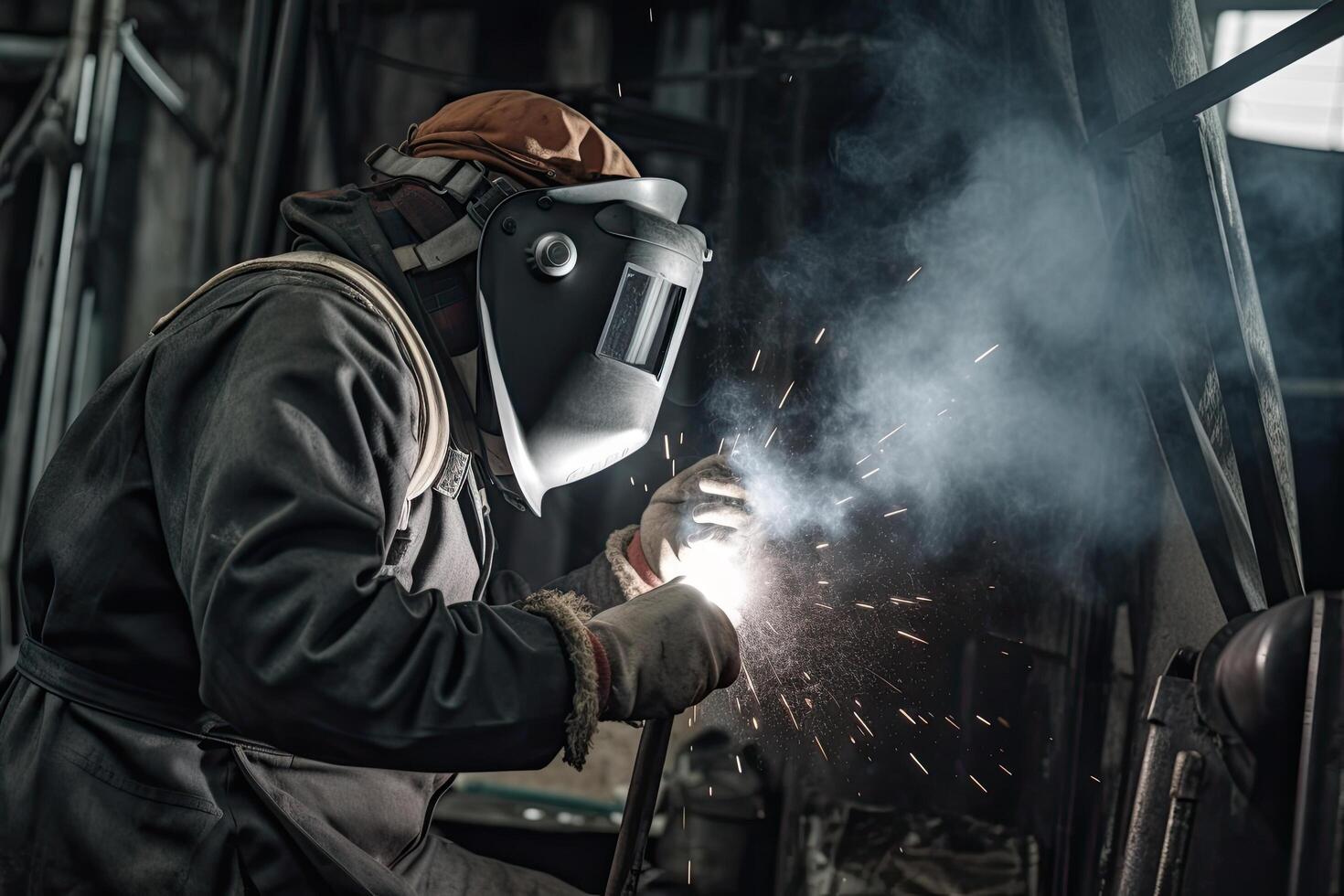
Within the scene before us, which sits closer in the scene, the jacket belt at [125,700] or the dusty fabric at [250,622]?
the dusty fabric at [250,622]

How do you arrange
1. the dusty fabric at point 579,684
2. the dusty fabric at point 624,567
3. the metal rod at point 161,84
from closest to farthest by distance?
the dusty fabric at point 579,684 → the dusty fabric at point 624,567 → the metal rod at point 161,84

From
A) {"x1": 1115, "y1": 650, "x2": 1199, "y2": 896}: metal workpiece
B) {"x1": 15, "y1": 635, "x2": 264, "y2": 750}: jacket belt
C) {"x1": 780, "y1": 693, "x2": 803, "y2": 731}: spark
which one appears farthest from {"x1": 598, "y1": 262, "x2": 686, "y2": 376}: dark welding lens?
{"x1": 780, "y1": 693, "x2": 803, "y2": 731}: spark

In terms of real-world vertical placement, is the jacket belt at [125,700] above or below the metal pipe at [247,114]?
below

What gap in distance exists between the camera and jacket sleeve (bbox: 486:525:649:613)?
215 centimetres

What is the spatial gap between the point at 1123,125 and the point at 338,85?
8.18ft

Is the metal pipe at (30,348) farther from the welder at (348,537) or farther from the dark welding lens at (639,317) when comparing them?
the dark welding lens at (639,317)

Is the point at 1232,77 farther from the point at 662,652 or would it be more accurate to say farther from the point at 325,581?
the point at 325,581

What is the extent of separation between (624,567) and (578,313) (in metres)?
0.72

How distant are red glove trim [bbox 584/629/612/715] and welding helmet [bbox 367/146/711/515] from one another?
14.8 inches

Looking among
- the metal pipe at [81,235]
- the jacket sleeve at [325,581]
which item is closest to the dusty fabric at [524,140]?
the jacket sleeve at [325,581]

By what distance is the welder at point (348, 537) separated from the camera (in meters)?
1.18

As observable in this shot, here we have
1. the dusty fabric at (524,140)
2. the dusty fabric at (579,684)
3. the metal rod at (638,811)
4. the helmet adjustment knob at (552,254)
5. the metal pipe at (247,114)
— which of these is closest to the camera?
the dusty fabric at (579,684)

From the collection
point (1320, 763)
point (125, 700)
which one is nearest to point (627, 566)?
point (125, 700)

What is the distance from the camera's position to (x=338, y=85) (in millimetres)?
3490
